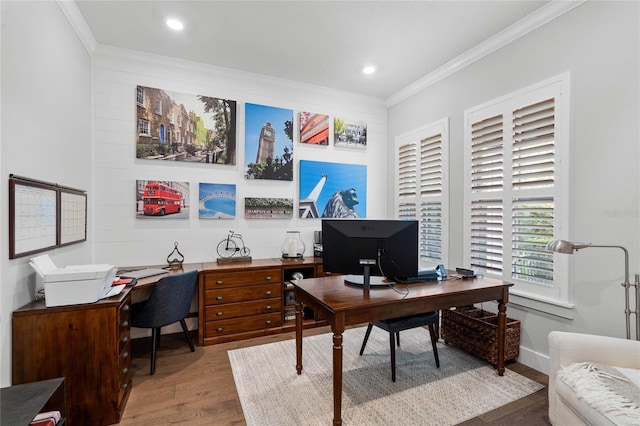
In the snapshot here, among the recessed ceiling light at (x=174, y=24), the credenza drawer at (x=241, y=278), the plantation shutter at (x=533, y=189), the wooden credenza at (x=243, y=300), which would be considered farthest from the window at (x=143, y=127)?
the plantation shutter at (x=533, y=189)

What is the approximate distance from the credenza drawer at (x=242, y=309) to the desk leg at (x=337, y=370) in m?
1.62

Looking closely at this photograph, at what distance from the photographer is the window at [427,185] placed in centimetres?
346

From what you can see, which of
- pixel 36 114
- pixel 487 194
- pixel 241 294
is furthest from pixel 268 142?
pixel 487 194

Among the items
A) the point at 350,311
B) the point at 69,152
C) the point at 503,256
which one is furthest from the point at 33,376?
the point at 503,256

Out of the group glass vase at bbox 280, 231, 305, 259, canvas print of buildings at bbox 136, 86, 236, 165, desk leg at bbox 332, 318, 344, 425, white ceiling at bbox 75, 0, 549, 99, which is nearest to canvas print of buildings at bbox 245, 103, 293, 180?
canvas print of buildings at bbox 136, 86, 236, 165

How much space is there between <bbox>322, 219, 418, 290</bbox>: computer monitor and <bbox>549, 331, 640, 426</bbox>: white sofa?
100cm

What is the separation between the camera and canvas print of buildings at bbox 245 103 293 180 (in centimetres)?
366

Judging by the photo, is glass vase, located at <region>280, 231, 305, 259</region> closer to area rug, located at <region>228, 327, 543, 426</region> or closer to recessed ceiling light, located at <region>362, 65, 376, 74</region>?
area rug, located at <region>228, 327, 543, 426</region>

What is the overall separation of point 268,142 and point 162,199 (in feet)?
4.71

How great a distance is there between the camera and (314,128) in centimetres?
402

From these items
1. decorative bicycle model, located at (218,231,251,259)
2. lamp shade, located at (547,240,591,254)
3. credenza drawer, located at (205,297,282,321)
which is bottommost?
credenza drawer, located at (205,297,282,321)

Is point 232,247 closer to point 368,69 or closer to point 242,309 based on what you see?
point 242,309

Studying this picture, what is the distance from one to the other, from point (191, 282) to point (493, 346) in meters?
2.75

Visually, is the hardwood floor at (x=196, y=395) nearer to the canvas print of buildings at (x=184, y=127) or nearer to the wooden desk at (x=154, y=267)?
the wooden desk at (x=154, y=267)
